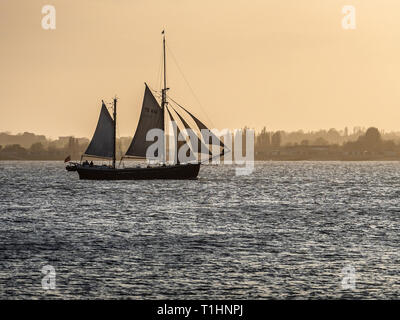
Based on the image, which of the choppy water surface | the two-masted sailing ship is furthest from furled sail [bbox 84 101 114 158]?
the choppy water surface

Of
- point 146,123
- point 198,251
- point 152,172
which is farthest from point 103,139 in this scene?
point 198,251

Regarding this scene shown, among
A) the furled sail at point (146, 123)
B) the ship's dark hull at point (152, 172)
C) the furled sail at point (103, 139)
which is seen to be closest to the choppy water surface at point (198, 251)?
the furled sail at point (146, 123)

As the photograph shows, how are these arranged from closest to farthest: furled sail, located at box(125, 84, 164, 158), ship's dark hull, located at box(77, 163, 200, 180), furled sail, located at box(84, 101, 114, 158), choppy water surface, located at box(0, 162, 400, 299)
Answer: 1. choppy water surface, located at box(0, 162, 400, 299)
2. furled sail, located at box(125, 84, 164, 158)
3. furled sail, located at box(84, 101, 114, 158)
4. ship's dark hull, located at box(77, 163, 200, 180)

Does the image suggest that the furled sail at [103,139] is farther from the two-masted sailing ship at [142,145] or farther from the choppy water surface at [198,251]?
the choppy water surface at [198,251]

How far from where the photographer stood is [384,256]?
37.2 metres

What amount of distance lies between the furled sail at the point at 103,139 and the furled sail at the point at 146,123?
842 cm

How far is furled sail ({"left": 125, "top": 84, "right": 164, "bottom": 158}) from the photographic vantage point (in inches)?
4316

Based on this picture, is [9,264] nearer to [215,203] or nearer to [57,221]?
[57,221]

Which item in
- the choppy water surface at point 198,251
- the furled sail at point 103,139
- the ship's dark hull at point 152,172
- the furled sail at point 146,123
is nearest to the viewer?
the choppy water surface at point 198,251

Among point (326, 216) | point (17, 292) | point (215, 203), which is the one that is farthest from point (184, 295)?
point (215, 203)

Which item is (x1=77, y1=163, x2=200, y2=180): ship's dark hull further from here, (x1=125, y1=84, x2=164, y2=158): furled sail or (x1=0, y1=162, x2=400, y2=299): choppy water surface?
(x1=0, y1=162, x2=400, y2=299): choppy water surface

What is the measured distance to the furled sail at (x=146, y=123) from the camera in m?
110

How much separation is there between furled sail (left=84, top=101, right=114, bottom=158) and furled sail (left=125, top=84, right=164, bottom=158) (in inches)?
331
